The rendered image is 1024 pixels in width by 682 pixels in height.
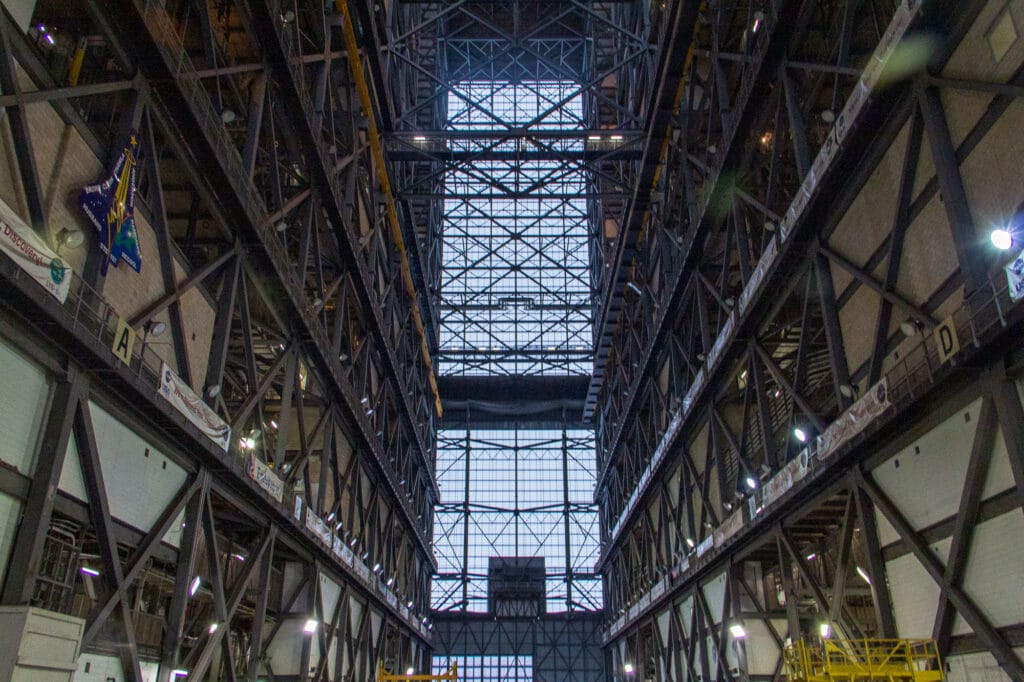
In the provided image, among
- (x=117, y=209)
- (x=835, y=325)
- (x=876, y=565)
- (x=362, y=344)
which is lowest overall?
(x=876, y=565)

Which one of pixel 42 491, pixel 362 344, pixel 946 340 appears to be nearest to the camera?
pixel 42 491

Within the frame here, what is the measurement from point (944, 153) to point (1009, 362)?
4971 millimetres

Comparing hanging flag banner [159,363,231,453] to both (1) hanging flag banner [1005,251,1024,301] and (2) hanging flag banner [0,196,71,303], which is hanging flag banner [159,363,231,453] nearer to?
(2) hanging flag banner [0,196,71,303]

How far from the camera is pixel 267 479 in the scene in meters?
25.0

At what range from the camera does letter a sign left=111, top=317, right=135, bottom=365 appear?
1577 centimetres

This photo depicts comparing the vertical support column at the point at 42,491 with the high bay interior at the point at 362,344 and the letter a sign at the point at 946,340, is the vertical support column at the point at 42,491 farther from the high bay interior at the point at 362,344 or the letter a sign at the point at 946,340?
the letter a sign at the point at 946,340

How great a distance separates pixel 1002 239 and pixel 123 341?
17714 millimetres

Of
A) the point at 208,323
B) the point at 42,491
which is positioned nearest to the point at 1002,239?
the point at 42,491

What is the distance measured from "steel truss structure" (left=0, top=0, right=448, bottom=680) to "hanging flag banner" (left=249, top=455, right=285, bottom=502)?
118 mm

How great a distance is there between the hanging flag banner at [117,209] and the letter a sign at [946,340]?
57.9ft

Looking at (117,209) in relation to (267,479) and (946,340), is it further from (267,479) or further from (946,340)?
(946,340)

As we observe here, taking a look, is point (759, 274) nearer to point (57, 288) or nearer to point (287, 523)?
point (287, 523)

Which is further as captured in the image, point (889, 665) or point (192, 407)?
point (192, 407)

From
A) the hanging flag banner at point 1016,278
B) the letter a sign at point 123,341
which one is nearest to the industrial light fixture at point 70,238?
the letter a sign at point 123,341
